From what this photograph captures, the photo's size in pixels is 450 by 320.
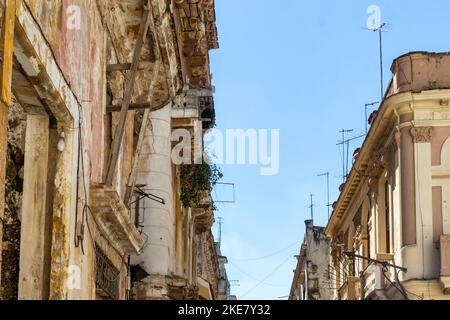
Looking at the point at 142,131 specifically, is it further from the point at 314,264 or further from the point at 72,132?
the point at 314,264

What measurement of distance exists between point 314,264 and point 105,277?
128 feet

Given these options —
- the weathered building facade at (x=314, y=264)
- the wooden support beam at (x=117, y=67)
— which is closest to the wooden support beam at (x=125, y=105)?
the wooden support beam at (x=117, y=67)

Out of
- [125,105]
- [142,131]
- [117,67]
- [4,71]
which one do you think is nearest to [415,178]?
[142,131]

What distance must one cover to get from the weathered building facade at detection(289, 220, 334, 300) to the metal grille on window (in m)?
35.5

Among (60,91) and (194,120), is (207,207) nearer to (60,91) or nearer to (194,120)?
(194,120)

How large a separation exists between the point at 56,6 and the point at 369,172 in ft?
69.1

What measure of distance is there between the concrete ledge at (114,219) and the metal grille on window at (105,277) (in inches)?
9.2

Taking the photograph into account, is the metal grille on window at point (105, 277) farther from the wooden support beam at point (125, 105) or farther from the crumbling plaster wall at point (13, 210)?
the crumbling plaster wall at point (13, 210)

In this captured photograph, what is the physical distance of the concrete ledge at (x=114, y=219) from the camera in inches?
369

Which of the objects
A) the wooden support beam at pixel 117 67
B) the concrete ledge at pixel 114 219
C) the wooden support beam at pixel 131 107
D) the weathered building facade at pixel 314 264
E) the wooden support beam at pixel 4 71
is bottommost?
the weathered building facade at pixel 314 264

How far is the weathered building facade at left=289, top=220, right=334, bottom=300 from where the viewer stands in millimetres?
47938

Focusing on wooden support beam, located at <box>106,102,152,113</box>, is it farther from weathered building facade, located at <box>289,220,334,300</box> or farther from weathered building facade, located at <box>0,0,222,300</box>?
weathered building facade, located at <box>289,220,334,300</box>
